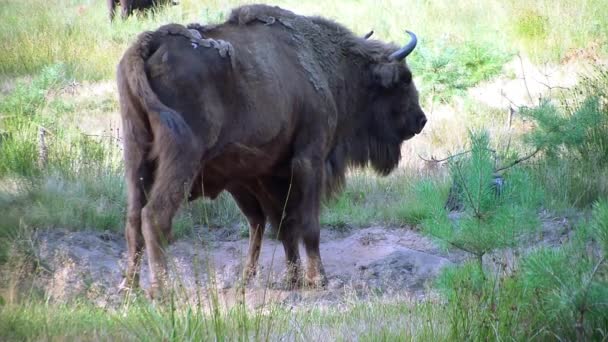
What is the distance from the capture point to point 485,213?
5258 mm

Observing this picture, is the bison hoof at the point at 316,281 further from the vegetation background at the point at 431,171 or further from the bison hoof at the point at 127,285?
the bison hoof at the point at 127,285

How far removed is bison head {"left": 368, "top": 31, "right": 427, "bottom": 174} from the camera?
9516 mm

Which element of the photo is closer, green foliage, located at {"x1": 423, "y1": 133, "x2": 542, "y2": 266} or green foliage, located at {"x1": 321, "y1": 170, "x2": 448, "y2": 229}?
green foliage, located at {"x1": 423, "y1": 133, "x2": 542, "y2": 266}

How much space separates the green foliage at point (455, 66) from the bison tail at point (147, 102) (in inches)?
337

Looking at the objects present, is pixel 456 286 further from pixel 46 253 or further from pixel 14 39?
pixel 14 39

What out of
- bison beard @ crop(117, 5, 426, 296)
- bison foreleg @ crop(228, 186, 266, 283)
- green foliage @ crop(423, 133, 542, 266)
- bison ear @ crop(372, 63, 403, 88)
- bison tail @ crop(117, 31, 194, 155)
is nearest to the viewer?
green foliage @ crop(423, 133, 542, 266)

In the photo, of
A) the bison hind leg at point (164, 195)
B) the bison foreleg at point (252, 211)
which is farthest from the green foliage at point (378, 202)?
the bison hind leg at point (164, 195)

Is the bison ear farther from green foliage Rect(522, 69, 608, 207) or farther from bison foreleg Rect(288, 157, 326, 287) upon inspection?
green foliage Rect(522, 69, 608, 207)

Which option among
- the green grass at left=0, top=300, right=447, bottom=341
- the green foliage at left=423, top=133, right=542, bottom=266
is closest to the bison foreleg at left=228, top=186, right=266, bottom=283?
the green grass at left=0, top=300, right=447, bottom=341

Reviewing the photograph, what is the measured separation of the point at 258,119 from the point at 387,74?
2.16 metres

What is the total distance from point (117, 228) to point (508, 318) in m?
5.86

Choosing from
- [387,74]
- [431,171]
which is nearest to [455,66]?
[431,171]

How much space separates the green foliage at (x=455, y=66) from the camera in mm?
15086

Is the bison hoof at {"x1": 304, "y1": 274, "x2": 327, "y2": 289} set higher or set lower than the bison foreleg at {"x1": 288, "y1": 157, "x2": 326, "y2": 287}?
lower
